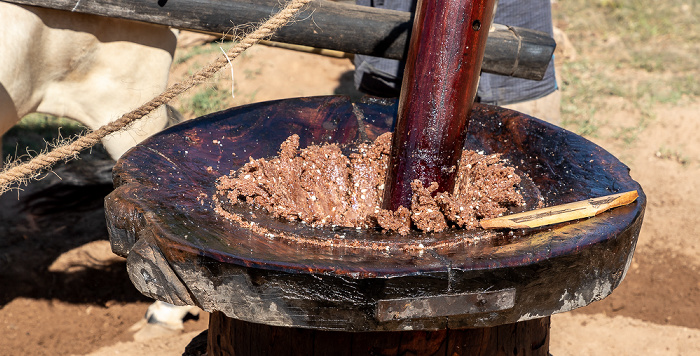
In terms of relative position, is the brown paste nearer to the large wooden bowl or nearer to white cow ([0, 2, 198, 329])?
the large wooden bowl

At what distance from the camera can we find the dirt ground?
9.82 feet

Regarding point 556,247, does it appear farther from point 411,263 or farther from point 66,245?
point 66,245

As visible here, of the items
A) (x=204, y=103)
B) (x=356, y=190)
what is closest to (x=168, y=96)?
(x=356, y=190)

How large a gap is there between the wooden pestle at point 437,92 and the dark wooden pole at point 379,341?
13.2 inches

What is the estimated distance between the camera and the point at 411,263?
1252 millimetres

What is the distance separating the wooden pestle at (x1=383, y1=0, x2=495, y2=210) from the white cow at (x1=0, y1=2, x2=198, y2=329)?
1101 mm

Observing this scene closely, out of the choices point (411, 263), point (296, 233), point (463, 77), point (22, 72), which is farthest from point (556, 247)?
point (22, 72)

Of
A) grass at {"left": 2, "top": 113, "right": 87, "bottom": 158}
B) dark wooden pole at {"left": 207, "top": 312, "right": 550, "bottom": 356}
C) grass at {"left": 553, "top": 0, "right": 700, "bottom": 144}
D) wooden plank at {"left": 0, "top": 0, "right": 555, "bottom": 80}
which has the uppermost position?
wooden plank at {"left": 0, "top": 0, "right": 555, "bottom": 80}

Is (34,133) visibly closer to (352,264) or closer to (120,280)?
(120,280)

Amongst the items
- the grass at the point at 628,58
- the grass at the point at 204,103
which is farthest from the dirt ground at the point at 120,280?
the grass at the point at 204,103

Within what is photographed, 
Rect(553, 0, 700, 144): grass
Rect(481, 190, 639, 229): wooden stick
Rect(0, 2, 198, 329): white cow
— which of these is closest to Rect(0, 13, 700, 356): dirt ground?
Rect(0, 2, 198, 329): white cow

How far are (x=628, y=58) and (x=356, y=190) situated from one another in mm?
4991

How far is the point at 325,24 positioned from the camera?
7.39 ft

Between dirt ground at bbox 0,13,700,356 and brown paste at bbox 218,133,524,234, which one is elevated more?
brown paste at bbox 218,133,524,234
